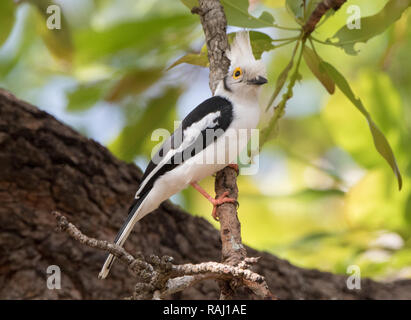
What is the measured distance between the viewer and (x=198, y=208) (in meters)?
4.54

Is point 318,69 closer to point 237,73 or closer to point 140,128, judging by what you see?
point 237,73

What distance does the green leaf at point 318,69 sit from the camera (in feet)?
7.51

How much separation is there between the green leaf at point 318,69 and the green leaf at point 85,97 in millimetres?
1916

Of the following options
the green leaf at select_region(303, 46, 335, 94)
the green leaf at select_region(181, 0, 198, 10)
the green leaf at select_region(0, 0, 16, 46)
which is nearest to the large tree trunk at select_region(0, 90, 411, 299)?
the green leaf at select_region(0, 0, 16, 46)

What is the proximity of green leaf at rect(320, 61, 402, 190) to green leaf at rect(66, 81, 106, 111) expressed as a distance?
2.01 meters

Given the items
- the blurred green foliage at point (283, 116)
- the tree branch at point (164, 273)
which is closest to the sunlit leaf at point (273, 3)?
the blurred green foliage at point (283, 116)

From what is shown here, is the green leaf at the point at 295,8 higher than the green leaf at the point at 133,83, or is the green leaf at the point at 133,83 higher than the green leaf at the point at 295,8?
the green leaf at the point at 133,83

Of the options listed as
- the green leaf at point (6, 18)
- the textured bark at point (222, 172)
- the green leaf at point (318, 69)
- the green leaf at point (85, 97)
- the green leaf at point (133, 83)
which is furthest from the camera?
the green leaf at point (85, 97)

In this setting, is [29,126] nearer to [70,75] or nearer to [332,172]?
[70,75]

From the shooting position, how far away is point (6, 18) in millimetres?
2859

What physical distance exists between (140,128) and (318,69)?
167cm

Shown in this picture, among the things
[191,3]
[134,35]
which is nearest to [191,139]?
[191,3]

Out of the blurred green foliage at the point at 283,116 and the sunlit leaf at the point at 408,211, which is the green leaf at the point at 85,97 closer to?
the blurred green foliage at the point at 283,116
